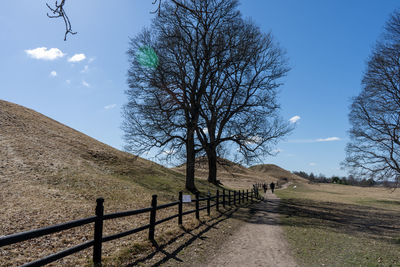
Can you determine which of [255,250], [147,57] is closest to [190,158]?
[147,57]

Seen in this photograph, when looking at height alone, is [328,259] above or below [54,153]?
below

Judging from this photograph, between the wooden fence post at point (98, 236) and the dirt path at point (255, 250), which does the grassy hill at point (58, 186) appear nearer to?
the wooden fence post at point (98, 236)

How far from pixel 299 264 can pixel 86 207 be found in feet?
33.4

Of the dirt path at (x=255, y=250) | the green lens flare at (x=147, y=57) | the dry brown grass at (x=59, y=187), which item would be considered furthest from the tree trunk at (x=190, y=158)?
the dirt path at (x=255, y=250)

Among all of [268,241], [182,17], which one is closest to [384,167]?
[268,241]

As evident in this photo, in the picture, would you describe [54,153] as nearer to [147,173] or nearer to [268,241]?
[147,173]

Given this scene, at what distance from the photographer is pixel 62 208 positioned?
39.8 feet

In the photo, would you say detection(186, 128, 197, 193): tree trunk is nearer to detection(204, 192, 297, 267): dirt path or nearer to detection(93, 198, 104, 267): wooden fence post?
detection(204, 192, 297, 267): dirt path

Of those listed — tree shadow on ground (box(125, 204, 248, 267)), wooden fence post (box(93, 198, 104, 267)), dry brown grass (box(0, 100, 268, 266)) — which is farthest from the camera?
dry brown grass (box(0, 100, 268, 266))

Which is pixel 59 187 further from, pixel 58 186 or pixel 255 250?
pixel 255 250

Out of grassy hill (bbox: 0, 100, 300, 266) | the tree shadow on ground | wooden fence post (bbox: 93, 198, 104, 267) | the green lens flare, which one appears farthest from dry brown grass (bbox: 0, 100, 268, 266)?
the green lens flare

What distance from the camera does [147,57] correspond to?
21.6 metres

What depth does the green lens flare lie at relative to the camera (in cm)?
2116

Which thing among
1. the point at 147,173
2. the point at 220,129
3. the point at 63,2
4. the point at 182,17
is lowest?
the point at 147,173
